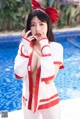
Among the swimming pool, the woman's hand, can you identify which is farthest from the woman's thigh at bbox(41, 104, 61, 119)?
the swimming pool

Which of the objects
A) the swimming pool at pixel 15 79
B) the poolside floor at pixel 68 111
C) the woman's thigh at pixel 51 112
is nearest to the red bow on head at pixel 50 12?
the woman's thigh at pixel 51 112

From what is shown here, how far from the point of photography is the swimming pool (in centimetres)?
443

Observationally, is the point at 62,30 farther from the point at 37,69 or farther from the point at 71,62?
the point at 37,69

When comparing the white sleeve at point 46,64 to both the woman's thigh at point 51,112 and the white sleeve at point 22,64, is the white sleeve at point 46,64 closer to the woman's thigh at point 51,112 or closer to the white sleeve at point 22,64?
the white sleeve at point 22,64

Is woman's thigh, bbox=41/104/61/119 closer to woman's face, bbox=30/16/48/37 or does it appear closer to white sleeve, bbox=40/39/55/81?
white sleeve, bbox=40/39/55/81

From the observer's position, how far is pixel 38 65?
1.83m

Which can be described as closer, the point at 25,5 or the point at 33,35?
the point at 33,35

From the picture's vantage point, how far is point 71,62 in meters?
5.99

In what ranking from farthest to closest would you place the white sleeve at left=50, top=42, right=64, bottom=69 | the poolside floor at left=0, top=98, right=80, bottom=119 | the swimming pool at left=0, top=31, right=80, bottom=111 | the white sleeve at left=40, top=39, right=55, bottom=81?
the swimming pool at left=0, top=31, right=80, bottom=111, the poolside floor at left=0, top=98, right=80, bottom=119, the white sleeve at left=50, top=42, right=64, bottom=69, the white sleeve at left=40, top=39, right=55, bottom=81

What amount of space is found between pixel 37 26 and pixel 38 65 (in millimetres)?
247

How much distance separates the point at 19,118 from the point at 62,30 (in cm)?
566

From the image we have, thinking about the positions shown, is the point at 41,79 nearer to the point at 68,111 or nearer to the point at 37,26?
the point at 37,26

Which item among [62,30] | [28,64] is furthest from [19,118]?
[62,30]

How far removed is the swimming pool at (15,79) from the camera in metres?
4.43
